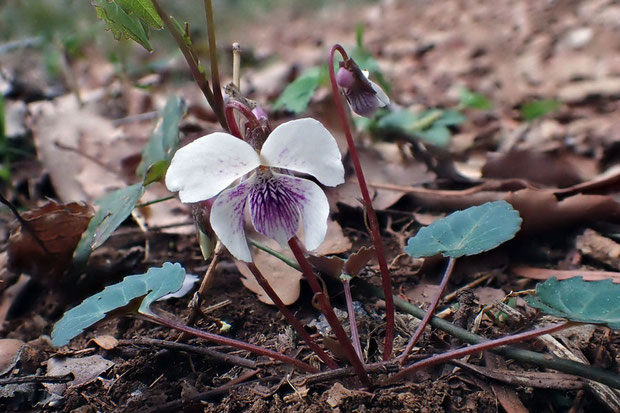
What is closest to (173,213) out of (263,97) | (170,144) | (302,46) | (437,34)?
(170,144)

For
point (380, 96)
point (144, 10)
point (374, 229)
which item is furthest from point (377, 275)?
point (144, 10)

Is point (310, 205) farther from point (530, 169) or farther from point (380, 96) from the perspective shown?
point (530, 169)

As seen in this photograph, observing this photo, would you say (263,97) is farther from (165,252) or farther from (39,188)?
(165,252)

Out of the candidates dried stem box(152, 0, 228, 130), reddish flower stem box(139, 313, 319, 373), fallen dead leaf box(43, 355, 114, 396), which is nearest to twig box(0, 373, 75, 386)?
fallen dead leaf box(43, 355, 114, 396)

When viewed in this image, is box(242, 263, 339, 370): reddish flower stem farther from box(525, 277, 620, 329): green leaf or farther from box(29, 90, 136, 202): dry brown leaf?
box(29, 90, 136, 202): dry brown leaf

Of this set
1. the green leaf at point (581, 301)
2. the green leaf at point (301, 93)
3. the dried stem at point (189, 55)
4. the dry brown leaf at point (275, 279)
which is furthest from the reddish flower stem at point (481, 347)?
the green leaf at point (301, 93)

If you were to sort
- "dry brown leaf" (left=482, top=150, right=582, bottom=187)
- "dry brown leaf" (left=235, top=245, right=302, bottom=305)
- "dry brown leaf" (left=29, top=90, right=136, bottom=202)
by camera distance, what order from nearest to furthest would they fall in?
1. "dry brown leaf" (left=235, top=245, right=302, bottom=305)
2. "dry brown leaf" (left=482, top=150, right=582, bottom=187)
3. "dry brown leaf" (left=29, top=90, right=136, bottom=202)
